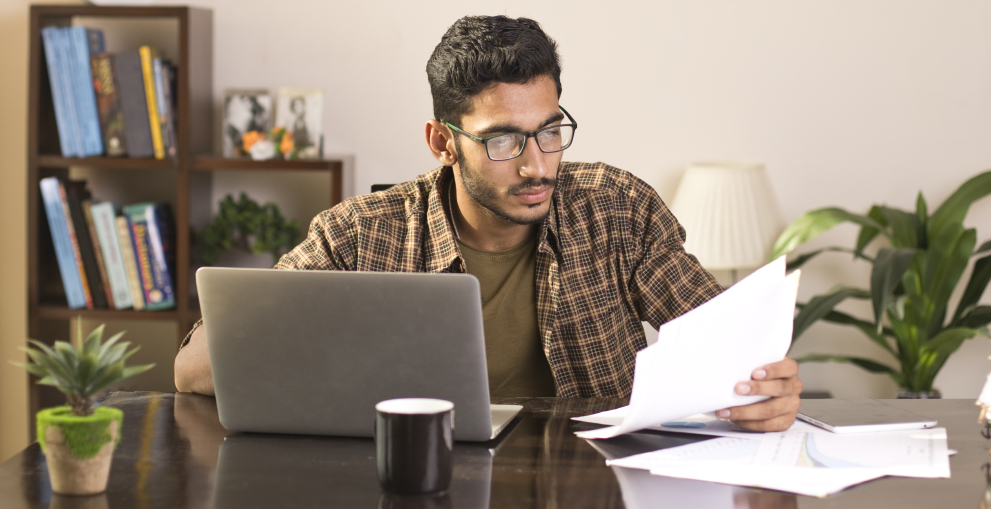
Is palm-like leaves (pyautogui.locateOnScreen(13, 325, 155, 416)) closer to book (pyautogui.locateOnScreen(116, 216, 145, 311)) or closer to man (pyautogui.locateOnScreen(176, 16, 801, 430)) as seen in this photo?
man (pyautogui.locateOnScreen(176, 16, 801, 430))

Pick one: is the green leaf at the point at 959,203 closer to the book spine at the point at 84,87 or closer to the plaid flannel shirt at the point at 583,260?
the plaid flannel shirt at the point at 583,260

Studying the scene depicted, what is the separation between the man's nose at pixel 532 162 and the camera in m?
1.40

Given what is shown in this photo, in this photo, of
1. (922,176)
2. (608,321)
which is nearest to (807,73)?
(922,176)

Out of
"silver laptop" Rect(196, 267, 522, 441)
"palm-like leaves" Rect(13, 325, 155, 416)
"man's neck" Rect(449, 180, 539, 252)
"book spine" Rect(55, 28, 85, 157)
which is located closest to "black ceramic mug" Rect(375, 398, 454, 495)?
"silver laptop" Rect(196, 267, 522, 441)

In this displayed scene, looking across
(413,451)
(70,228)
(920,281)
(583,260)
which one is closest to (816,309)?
(920,281)

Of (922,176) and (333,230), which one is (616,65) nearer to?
(922,176)

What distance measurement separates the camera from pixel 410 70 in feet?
8.36

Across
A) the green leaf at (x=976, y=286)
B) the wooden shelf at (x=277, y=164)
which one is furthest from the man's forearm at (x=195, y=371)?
the green leaf at (x=976, y=286)

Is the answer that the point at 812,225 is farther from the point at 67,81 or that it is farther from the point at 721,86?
the point at 67,81

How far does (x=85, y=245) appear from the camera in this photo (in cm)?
240

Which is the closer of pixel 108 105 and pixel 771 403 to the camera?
pixel 771 403

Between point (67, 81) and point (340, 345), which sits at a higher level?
point (67, 81)

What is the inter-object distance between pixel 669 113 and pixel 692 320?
1726mm

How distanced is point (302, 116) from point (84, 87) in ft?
1.92
